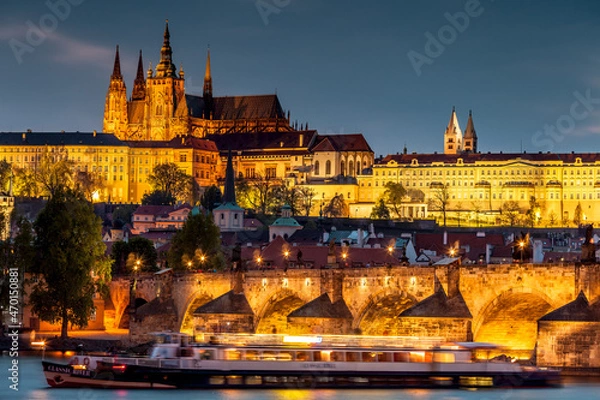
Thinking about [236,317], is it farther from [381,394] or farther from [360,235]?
[360,235]

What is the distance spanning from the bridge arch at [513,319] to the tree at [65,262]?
2531cm

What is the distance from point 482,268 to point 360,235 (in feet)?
245

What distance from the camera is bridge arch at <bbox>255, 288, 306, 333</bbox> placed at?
66.6 meters

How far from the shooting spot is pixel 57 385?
5497 centimetres

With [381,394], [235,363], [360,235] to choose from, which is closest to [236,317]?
[235,363]

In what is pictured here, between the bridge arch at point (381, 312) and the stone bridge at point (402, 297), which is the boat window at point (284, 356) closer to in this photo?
the stone bridge at point (402, 297)

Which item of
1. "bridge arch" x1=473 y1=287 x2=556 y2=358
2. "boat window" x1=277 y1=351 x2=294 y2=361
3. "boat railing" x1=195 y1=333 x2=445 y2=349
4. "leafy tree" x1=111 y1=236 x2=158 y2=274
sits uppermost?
"leafy tree" x1=111 y1=236 x2=158 y2=274

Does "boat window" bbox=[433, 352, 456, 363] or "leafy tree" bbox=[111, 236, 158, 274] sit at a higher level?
"leafy tree" bbox=[111, 236, 158, 274]

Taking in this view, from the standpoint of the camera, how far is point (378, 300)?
2386 inches

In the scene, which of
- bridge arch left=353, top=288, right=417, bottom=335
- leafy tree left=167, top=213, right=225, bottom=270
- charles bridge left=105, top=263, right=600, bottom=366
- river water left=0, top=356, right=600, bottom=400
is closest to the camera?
river water left=0, top=356, right=600, bottom=400

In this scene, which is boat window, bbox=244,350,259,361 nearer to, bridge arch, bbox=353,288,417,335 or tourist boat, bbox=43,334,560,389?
tourist boat, bbox=43,334,560,389

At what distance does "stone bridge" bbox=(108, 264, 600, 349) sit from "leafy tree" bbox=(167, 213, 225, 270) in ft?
45.6

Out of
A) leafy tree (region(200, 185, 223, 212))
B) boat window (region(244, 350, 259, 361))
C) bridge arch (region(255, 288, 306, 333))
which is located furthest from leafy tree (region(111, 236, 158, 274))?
leafy tree (region(200, 185, 223, 212))

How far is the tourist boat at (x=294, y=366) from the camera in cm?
5234
